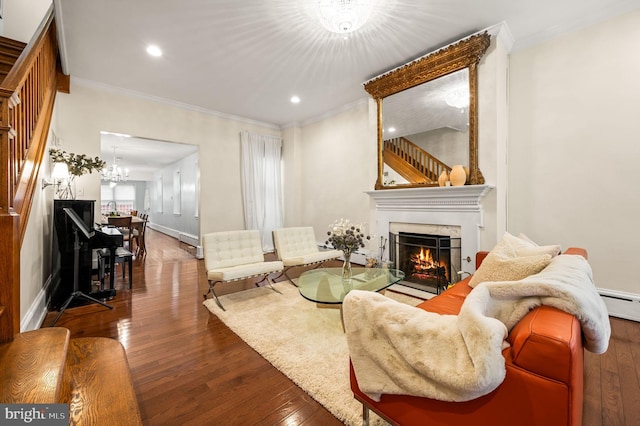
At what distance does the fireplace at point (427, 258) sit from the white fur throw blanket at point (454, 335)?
224 centimetres

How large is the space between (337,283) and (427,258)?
1697 millimetres

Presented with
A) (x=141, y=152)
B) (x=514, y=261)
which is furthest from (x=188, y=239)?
(x=514, y=261)

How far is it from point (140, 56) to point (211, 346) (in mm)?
3669

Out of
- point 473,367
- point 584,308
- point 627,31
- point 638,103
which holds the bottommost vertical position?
point 473,367

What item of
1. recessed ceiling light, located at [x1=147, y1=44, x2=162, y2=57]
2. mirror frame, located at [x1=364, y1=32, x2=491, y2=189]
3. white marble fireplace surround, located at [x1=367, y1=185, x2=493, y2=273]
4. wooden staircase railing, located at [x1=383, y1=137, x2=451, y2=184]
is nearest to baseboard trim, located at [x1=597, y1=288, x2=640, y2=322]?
Answer: white marble fireplace surround, located at [x1=367, y1=185, x2=493, y2=273]

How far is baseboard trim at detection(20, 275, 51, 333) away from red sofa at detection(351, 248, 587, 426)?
2949 millimetres

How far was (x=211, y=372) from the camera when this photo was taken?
6.21 ft

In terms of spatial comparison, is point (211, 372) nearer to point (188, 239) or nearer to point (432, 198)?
point (432, 198)

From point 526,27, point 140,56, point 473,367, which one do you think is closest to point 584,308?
point 473,367

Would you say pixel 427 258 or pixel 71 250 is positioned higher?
pixel 71 250

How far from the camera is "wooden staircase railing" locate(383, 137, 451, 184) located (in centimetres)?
358

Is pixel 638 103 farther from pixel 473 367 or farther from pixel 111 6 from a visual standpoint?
pixel 111 6

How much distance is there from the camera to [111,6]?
2.62 metres

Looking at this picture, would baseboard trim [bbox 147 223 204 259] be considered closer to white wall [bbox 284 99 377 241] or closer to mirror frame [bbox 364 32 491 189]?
white wall [bbox 284 99 377 241]
